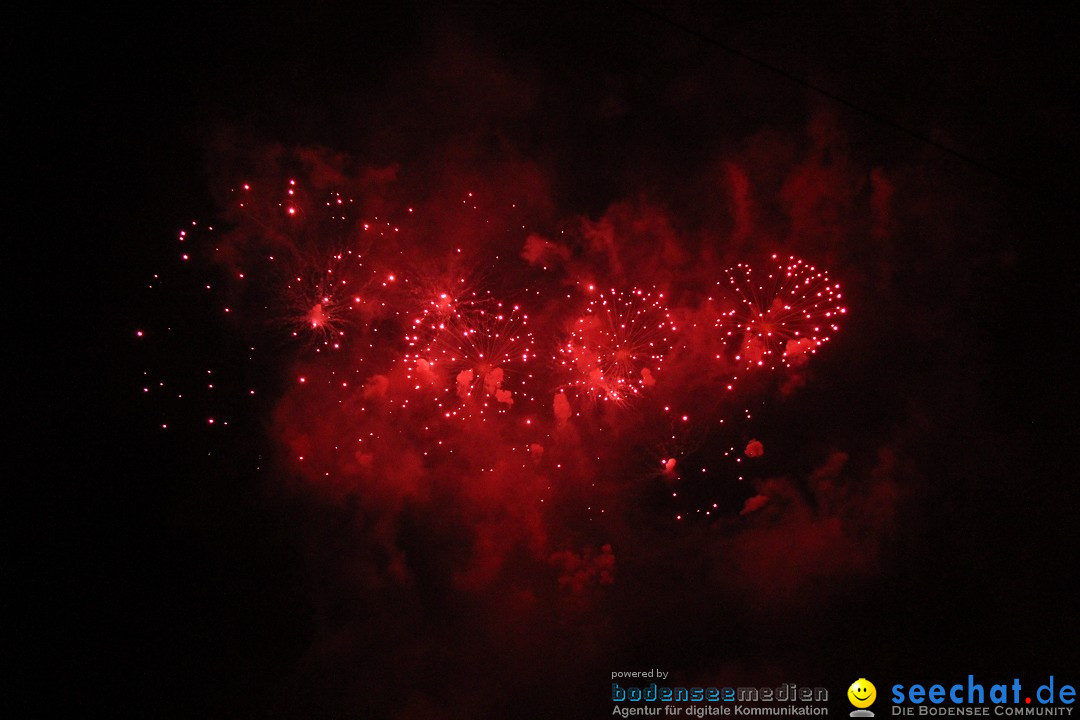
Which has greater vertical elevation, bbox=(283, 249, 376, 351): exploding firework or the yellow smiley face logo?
bbox=(283, 249, 376, 351): exploding firework

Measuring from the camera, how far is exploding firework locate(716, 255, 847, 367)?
6293 mm

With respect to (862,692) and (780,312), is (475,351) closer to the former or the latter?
(780,312)

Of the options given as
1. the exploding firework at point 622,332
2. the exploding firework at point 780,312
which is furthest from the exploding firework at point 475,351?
the exploding firework at point 780,312

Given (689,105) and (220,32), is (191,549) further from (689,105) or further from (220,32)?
(689,105)

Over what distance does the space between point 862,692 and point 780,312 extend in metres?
4.45

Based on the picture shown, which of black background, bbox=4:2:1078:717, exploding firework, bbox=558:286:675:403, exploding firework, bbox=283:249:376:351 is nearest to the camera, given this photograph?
black background, bbox=4:2:1078:717

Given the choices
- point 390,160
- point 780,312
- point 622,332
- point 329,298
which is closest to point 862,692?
point 780,312

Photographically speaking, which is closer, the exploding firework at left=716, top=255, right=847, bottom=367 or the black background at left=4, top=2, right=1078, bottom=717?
the black background at left=4, top=2, right=1078, bottom=717

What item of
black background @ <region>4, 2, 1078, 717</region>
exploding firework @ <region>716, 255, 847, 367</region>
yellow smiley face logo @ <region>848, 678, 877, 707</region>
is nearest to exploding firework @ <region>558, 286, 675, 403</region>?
exploding firework @ <region>716, 255, 847, 367</region>

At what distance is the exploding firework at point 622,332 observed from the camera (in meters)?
6.37

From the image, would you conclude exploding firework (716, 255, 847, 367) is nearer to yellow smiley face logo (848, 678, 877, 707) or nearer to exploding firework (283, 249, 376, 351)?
yellow smiley face logo (848, 678, 877, 707)

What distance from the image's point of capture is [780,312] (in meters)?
6.30

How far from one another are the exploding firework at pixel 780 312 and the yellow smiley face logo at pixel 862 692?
12.2 ft

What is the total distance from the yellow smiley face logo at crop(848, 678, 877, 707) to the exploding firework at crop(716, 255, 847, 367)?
3.73m
